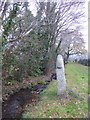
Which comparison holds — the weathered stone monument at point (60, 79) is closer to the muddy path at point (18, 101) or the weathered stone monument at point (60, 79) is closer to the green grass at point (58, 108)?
the green grass at point (58, 108)

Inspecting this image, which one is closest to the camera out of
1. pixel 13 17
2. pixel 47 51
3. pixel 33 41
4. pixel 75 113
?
pixel 75 113

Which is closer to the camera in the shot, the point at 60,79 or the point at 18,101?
the point at 18,101

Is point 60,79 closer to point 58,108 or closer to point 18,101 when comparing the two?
point 58,108

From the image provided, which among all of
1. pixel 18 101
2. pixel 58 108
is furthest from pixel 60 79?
pixel 18 101

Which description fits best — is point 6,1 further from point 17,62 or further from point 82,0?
point 82,0

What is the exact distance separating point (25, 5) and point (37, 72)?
192 inches

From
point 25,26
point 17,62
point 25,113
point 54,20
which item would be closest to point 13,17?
point 25,26

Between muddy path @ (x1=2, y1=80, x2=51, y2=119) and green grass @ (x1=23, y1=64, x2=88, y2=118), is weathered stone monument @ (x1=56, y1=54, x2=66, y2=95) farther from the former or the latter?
muddy path @ (x1=2, y1=80, x2=51, y2=119)

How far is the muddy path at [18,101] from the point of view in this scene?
6.56 meters

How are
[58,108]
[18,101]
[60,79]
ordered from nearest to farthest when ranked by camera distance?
[58,108] → [18,101] → [60,79]

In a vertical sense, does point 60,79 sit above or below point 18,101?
above

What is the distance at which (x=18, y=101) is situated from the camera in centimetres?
792

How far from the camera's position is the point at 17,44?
10078 millimetres

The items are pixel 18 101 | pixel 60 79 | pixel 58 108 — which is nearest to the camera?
pixel 58 108
